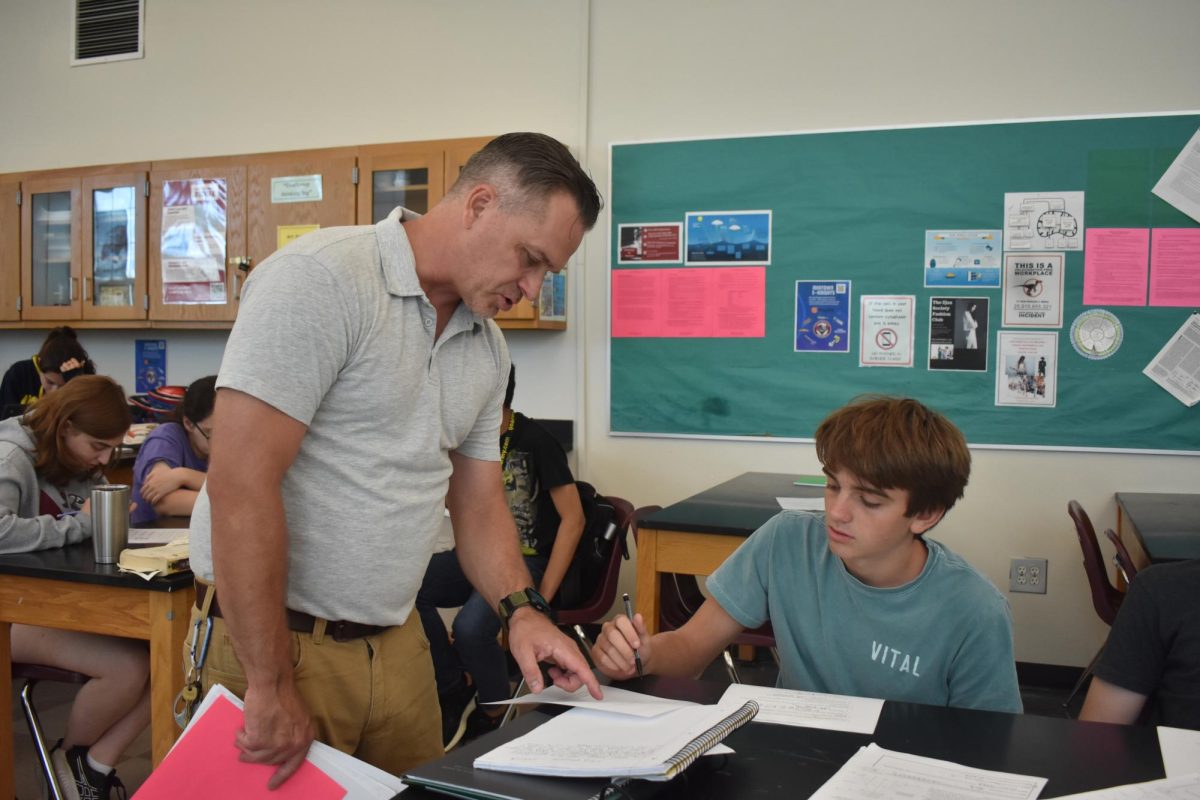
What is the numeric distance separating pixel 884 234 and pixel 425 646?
9.35ft

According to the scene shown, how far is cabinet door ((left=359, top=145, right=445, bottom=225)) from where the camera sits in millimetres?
4062

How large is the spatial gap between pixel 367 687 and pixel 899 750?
796mm

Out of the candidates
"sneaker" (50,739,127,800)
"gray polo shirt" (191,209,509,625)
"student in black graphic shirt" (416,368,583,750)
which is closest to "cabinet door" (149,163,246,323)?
"student in black graphic shirt" (416,368,583,750)

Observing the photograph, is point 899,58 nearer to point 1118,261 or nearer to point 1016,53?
point 1016,53

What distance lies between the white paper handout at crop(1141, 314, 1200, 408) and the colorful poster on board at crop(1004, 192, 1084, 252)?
493 millimetres

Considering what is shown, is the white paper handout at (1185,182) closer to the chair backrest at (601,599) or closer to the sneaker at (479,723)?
the chair backrest at (601,599)

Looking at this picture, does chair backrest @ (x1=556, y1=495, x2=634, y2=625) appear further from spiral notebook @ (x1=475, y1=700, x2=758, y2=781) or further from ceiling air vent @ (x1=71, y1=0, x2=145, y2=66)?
ceiling air vent @ (x1=71, y1=0, x2=145, y2=66)

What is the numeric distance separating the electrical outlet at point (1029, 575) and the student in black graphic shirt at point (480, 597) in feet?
5.98

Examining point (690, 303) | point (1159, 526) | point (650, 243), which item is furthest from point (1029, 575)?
point (650, 243)

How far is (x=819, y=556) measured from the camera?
1.49m

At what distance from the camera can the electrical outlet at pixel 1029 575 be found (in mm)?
3682

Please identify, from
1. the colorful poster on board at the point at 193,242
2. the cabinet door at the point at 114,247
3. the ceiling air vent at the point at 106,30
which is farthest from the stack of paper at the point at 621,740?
the ceiling air vent at the point at 106,30

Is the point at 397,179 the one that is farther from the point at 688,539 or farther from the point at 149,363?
the point at 688,539

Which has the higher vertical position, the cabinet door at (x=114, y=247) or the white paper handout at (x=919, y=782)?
the cabinet door at (x=114, y=247)
